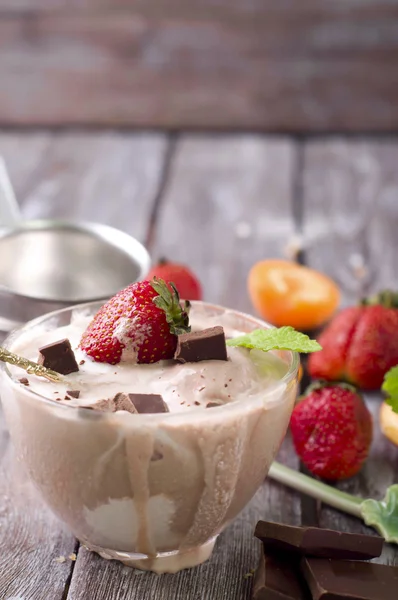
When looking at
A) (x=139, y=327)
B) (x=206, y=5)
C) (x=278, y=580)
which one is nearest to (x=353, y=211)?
(x=206, y=5)

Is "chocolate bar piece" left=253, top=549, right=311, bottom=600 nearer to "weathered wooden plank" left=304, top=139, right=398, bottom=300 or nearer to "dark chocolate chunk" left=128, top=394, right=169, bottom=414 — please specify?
"dark chocolate chunk" left=128, top=394, right=169, bottom=414

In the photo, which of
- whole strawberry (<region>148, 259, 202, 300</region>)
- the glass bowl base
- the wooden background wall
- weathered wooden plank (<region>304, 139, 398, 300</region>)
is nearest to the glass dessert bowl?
the glass bowl base

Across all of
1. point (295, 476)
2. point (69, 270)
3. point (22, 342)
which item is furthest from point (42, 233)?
point (295, 476)

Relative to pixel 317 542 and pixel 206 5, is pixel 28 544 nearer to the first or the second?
pixel 317 542

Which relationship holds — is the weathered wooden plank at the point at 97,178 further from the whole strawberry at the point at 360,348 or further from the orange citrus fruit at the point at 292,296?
the whole strawberry at the point at 360,348

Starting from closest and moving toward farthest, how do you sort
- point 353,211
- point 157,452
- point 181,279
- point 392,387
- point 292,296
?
point 157,452, point 392,387, point 181,279, point 292,296, point 353,211

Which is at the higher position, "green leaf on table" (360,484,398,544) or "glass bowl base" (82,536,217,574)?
"glass bowl base" (82,536,217,574)
